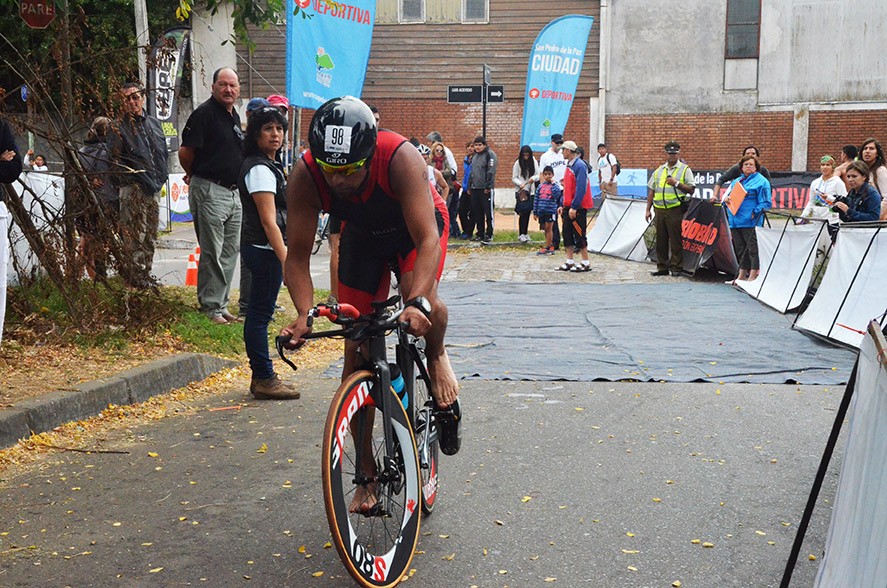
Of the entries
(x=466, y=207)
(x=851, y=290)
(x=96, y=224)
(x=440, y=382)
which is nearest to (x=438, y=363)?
(x=440, y=382)

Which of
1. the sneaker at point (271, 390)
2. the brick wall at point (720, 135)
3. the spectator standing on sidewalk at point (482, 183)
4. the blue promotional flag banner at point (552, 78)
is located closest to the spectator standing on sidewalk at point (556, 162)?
the blue promotional flag banner at point (552, 78)

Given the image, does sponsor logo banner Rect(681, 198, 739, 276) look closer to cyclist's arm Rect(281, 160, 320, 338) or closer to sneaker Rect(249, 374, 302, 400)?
sneaker Rect(249, 374, 302, 400)

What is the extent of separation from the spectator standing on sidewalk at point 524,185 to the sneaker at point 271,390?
42.4ft

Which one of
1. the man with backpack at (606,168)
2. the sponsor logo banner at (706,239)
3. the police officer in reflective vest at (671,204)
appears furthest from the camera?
the man with backpack at (606,168)

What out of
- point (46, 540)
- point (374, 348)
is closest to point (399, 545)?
point (374, 348)

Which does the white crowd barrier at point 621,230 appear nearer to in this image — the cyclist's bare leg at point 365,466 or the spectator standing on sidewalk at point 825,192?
the spectator standing on sidewalk at point 825,192

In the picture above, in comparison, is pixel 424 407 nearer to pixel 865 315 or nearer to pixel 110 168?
pixel 110 168

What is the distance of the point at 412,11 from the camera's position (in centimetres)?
3297

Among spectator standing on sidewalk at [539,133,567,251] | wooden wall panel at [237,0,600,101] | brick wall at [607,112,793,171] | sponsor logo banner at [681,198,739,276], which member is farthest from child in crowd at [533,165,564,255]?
brick wall at [607,112,793,171]

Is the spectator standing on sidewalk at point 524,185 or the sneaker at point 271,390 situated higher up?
the spectator standing on sidewalk at point 524,185

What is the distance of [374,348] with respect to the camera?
12.3 ft

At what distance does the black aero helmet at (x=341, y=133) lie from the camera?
3.66 metres

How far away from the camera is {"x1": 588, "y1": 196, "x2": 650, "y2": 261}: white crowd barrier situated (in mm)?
18000

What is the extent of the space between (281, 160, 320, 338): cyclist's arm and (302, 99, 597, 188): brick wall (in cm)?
Result: 2858
